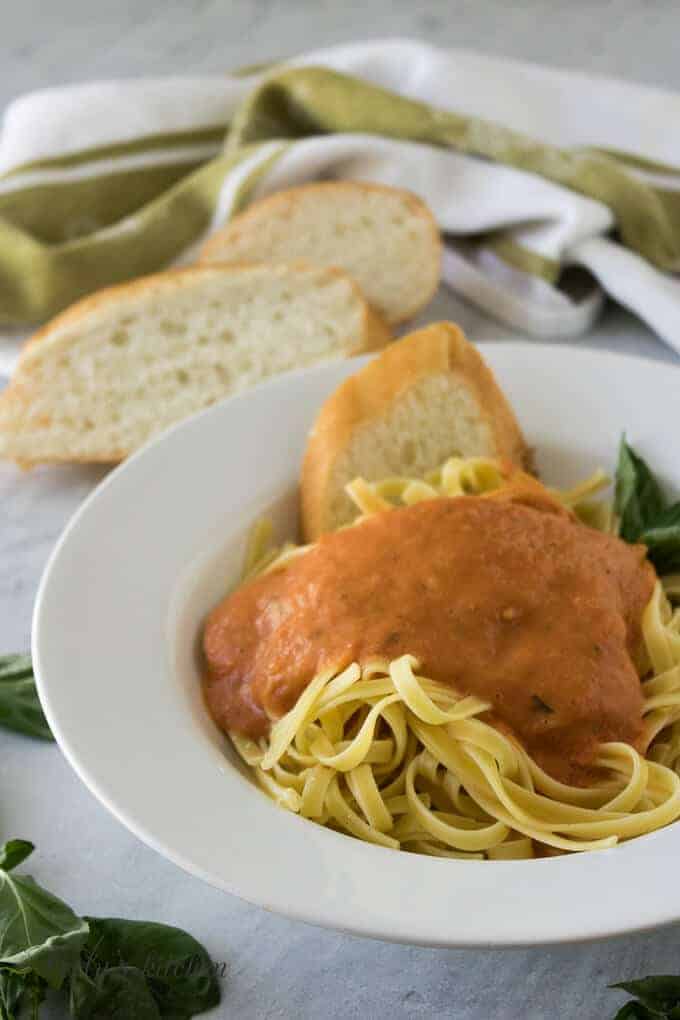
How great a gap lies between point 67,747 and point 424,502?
94 centimetres

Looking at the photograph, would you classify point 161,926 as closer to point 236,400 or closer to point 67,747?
point 67,747

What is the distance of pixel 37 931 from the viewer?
255 cm

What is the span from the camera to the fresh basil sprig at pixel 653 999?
240 cm

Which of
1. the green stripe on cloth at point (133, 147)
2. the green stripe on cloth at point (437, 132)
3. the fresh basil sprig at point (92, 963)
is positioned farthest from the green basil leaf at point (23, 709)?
the green stripe on cloth at point (437, 132)

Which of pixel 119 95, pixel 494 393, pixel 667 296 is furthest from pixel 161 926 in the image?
pixel 119 95

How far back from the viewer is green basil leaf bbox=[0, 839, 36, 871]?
2766 mm

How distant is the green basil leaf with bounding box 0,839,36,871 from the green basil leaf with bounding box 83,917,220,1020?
0.69ft

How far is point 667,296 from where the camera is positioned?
14.8ft

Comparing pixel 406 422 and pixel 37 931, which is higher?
pixel 406 422

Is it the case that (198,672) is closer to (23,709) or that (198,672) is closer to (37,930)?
(23,709)

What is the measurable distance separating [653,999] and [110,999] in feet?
3.21

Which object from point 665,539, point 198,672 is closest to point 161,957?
point 198,672

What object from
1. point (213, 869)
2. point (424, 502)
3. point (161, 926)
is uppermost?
point (424, 502)

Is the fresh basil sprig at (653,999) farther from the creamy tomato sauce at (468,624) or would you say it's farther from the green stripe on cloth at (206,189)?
the green stripe on cloth at (206,189)
